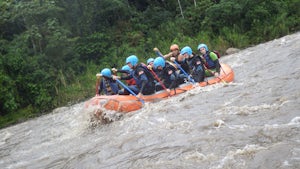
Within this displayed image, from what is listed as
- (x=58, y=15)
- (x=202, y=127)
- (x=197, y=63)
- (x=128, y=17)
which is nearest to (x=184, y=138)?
(x=202, y=127)

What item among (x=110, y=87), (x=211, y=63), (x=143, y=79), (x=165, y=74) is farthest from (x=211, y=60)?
(x=110, y=87)

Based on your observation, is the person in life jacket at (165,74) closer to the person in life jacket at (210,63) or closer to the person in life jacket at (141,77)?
the person in life jacket at (141,77)

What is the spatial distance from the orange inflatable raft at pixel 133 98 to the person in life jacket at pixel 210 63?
0.19 m

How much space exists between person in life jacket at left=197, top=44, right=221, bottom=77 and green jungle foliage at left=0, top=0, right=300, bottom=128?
32.2ft

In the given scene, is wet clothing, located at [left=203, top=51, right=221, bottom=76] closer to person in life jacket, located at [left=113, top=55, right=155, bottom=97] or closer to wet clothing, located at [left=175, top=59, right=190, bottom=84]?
wet clothing, located at [left=175, top=59, right=190, bottom=84]

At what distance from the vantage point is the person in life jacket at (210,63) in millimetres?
10133

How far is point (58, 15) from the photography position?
955 inches

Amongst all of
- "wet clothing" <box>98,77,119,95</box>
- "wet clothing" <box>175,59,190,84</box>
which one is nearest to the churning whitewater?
"wet clothing" <box>175,59,190,84</box>

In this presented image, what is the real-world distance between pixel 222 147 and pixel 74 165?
8.03ft

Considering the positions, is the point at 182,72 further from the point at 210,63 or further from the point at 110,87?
the point at 110,87

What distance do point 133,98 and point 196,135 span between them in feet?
12.6

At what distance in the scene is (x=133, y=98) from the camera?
923 cm

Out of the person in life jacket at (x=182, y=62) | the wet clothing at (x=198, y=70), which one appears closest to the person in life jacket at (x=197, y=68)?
the wet clothing at (x=198, y=70)

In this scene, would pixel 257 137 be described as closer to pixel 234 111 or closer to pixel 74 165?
pixel 234 111
